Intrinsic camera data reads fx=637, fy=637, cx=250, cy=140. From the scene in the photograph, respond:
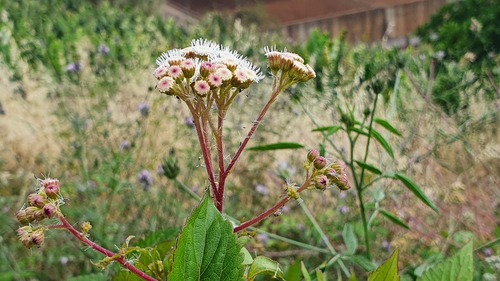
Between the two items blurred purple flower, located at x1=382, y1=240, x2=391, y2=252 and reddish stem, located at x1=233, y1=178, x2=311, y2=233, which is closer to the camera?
reddish stem, located at x1=233, y1=178, x2=311, y2=233

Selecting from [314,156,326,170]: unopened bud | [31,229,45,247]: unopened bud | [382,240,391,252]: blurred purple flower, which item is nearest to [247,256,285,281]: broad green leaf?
[314,156,326,170]: unopened bud

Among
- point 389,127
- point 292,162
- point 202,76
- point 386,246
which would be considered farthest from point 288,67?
point 292,162

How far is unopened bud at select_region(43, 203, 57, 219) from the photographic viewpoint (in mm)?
625

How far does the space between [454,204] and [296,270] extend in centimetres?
137

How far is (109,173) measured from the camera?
2.50 m

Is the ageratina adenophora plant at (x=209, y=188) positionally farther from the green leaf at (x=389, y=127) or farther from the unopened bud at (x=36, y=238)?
the green leaf at (x=389, y=127)

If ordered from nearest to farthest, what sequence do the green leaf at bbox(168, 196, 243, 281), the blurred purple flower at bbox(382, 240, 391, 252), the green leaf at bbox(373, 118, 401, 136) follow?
1. the green leaf at bbox(168, 196, 243, 281)
2. the green leaf at bbox(373, 118, 401, 136)
3. the blurred purple flower at bbox(382, 240, 391, 252)

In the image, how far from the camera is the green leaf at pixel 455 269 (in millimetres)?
740

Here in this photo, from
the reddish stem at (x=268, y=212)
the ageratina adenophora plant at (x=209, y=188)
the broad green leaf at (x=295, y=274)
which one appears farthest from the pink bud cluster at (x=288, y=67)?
the broad green leaf at (x=295, y=274)

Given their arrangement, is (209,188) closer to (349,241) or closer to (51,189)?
(51,189)

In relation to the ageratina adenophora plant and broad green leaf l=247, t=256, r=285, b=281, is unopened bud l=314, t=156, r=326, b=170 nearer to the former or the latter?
the ageratina adenophora plant

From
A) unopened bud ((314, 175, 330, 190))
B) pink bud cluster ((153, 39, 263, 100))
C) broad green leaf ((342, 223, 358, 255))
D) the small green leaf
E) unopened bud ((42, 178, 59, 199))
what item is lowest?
the small green leaf

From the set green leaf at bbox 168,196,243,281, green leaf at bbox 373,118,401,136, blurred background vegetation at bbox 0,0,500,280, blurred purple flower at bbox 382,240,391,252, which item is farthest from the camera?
blurred purple flower at bbox 382,240,391,252

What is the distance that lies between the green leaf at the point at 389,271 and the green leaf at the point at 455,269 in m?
0.12
